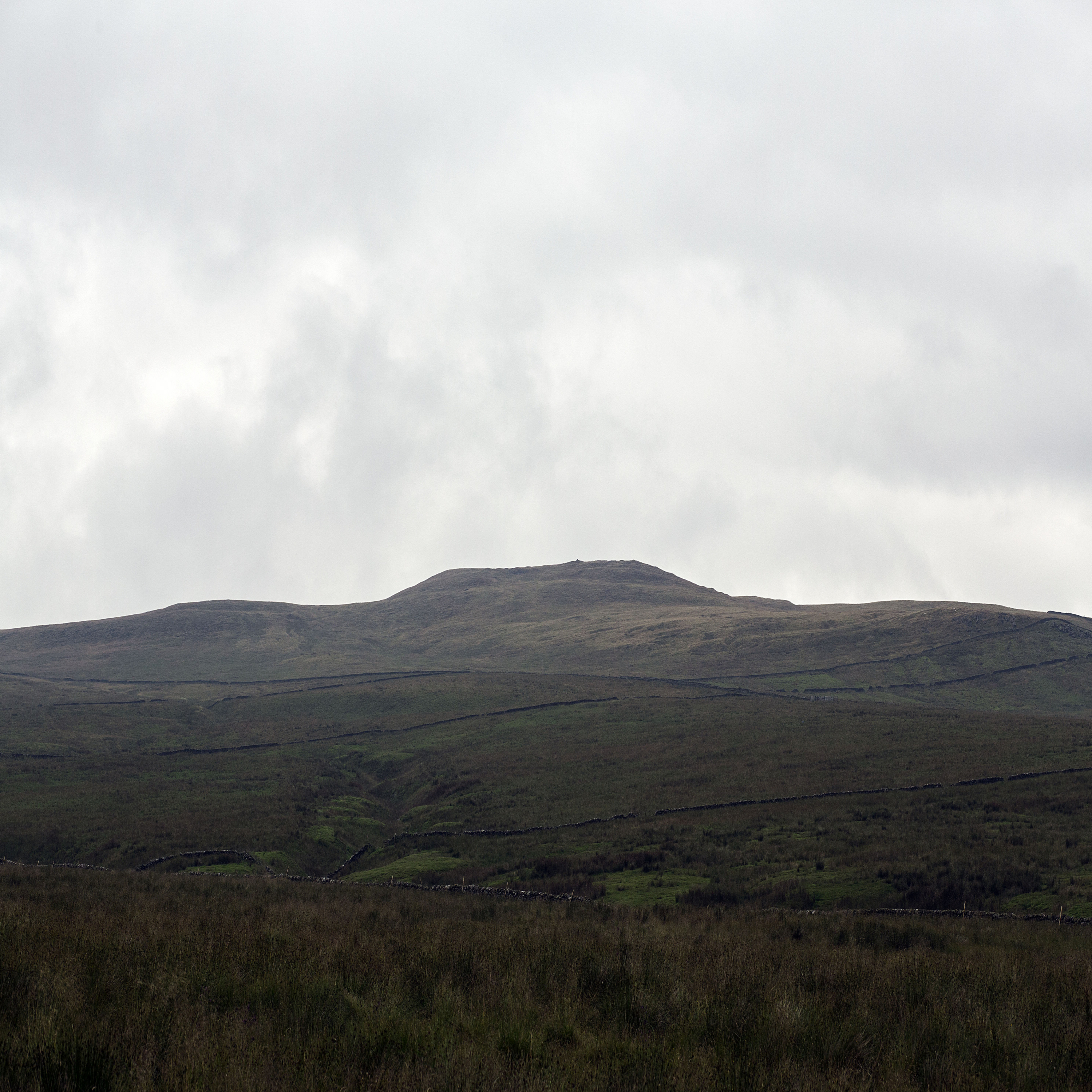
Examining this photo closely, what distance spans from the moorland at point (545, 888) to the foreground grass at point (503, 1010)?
5 cm

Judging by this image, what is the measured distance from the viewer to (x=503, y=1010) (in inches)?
326

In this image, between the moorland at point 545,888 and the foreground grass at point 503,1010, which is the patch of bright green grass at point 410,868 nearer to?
the moorland at point 545,888

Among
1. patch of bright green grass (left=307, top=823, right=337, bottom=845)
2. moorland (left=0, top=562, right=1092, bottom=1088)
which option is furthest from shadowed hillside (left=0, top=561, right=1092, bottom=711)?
patch of bright green grass (left=307, top=823, right=337, bottom=845)

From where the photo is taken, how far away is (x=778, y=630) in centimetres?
14825

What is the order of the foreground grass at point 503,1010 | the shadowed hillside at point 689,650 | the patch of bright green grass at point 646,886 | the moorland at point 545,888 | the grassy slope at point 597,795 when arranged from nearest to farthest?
the foreground grass at point 503,1010
the moorland at point 545,888
the patch of bright green grass at point 646,886
the grassy slope at point 597,795
the shadowed hillside at point 689,650

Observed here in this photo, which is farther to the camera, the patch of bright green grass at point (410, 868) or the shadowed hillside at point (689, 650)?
the shadowed hillside at point (689, 650)

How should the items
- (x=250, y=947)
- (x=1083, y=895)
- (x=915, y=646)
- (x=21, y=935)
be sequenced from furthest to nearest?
(x=915, y=646) < (x=1083, y=895) < (x=250, y=947) < (x=21, y=935)

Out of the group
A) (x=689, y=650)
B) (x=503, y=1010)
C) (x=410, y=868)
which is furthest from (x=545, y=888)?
(x=689, y=650)

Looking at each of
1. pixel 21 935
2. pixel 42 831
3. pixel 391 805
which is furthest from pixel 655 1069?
pixel 391 805

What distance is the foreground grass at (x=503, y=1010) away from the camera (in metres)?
6.28

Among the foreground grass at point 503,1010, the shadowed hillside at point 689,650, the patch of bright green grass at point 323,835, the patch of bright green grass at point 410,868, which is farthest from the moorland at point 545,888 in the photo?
the shadowed hillside at point 689,650

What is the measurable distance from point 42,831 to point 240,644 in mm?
143419

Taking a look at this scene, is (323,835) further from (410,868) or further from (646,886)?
(646,886)

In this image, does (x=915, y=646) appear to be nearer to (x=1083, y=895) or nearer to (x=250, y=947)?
(x=1083, y=895)
